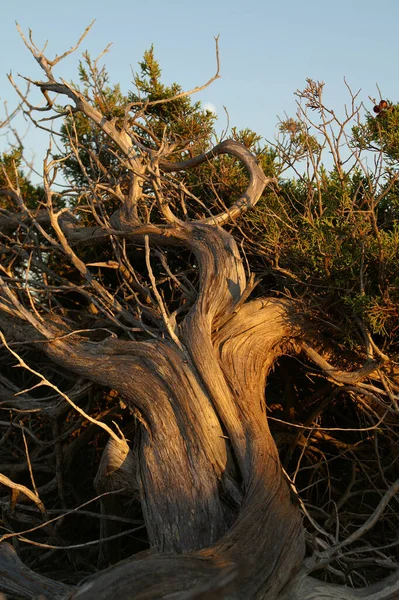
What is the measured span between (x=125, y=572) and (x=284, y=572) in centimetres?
113

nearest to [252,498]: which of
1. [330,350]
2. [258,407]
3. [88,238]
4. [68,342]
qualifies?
[258,407]

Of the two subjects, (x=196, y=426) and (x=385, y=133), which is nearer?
(x=196, y=426)

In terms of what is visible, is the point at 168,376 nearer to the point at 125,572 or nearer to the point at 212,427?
the point at 212,427

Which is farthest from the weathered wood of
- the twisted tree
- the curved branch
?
the curved branch

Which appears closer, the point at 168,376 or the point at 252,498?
the point at 252,498

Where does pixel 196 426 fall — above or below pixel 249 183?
below

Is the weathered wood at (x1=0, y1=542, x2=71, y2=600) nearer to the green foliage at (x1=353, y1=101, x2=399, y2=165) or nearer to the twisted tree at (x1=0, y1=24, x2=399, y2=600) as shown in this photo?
the twisted tree at (x1=0, y1=24, x2=399, y2=600)

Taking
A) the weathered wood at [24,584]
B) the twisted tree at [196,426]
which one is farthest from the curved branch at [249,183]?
the weathered wood at [24,584]

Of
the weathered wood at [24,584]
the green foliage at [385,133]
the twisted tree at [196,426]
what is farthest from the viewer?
the green foliage at [385,133]

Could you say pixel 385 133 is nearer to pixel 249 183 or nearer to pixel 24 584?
pixel 249 183

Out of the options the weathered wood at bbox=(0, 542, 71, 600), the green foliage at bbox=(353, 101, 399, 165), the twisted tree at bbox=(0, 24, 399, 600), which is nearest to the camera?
the twisted tree at bbox=(0, 24, 399, 600)

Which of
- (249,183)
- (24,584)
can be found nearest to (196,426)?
(24,584)

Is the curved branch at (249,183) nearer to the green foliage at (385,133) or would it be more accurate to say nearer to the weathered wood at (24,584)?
the green foliage at (385,133)

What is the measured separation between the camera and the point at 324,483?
7586 mm
